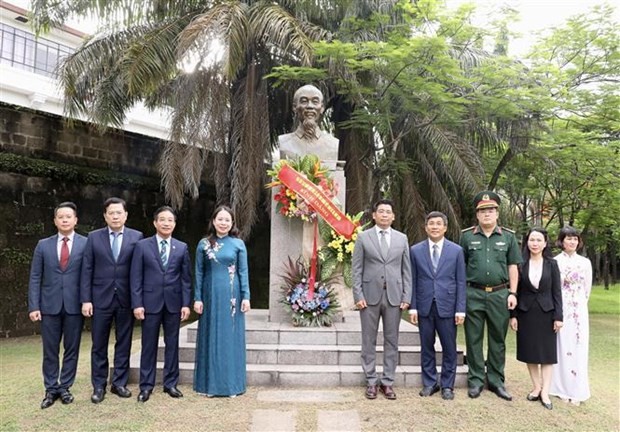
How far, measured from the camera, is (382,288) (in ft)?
13.3

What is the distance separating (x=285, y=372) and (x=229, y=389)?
57 centimetres

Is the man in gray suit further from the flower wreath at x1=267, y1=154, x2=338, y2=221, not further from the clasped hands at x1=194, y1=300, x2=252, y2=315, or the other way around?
the flower wreath at x1=267, y1=154, x2=338, y2=221

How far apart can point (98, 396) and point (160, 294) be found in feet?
3.09

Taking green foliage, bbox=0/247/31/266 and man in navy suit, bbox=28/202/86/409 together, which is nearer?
man in navy suit, bbox=28/202/86/409

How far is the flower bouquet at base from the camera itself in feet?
16.3

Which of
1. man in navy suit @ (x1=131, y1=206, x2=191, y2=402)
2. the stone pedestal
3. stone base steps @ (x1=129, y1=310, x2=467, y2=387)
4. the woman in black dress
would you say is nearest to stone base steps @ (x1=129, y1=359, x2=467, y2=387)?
stone base steps @ (x1=129, y1=310, x2=467, y2=387)

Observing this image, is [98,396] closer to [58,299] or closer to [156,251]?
[58,299]

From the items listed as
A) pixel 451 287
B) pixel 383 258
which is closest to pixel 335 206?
pixel 383 258

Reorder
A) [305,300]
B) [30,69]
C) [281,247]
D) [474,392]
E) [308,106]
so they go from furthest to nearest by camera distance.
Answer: [30,69] < [308,106] < [281,247] < [305,300] < [474,392]

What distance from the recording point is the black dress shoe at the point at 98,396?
388 cm

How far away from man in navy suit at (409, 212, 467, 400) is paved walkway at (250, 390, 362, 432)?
30.0 inches

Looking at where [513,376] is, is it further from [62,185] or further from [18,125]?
[18,125]

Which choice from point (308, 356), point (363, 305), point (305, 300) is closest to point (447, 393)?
point (363, 305)

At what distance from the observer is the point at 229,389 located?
400cm
